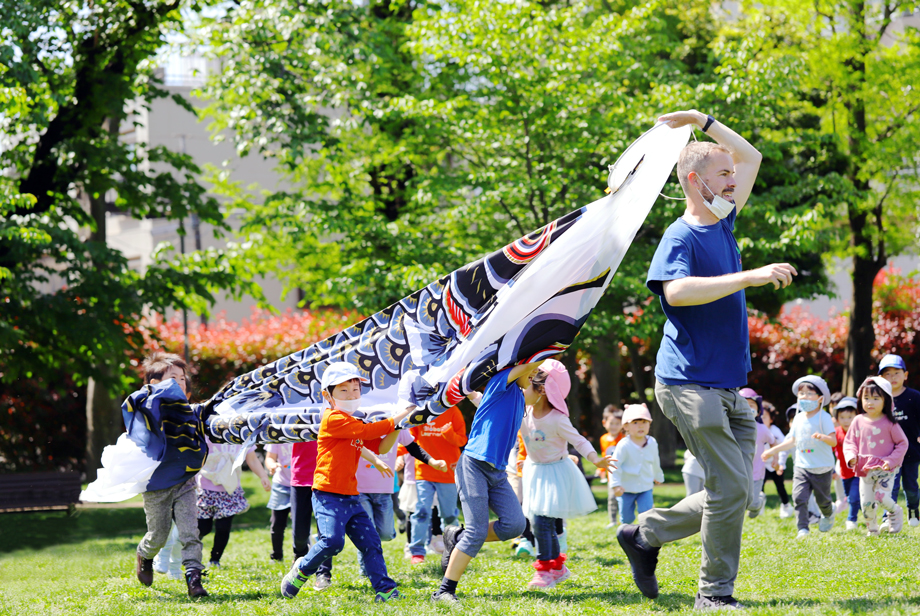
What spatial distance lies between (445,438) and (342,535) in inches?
83.9

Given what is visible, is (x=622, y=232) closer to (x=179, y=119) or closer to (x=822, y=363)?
(x=822, y=363)

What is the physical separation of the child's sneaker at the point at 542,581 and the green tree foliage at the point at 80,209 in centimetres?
913

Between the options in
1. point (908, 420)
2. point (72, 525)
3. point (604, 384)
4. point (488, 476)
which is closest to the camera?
point (488, 476)

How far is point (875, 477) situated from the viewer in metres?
8.51

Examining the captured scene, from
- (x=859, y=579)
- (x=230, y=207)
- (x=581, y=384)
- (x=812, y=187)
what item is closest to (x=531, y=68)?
(x=812, y=187)

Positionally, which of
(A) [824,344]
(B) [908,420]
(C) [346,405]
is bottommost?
(A) [824,344]

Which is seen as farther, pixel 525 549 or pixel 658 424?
pixel 658 424

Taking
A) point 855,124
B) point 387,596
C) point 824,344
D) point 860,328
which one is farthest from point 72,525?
point 824,344

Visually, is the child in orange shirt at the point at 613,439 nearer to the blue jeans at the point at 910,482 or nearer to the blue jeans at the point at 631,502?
the blue jeans at the point at 631,502

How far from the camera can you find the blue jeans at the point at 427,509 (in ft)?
27.1

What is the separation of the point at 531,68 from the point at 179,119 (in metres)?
27.3

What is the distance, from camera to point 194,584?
6676mm

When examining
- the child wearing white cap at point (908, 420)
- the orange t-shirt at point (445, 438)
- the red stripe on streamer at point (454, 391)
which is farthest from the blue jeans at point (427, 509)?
the child wearing white cap at point (908, 420)

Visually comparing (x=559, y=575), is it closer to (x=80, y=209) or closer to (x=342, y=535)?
(x=342, y=535)
